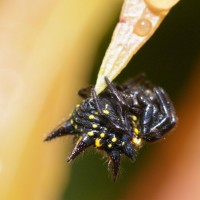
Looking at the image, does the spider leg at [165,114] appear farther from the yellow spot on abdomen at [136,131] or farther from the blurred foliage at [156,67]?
the blurred foliage at [156,67]

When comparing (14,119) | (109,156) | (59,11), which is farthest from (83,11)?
(109,156)

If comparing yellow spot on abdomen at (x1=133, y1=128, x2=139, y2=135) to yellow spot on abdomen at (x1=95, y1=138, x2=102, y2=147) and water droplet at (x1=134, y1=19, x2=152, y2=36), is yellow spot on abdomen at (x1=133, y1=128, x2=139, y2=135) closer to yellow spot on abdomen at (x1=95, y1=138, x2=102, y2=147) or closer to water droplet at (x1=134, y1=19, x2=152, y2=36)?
yellow spot on abdomen at (x1=95, y1=138, x2=102, y2=147)

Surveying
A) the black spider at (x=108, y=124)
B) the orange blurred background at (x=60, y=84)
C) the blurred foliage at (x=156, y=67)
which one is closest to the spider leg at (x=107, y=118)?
the black spider at (x=108, y=124)

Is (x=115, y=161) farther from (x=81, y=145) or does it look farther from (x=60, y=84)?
(x=60, y=84)

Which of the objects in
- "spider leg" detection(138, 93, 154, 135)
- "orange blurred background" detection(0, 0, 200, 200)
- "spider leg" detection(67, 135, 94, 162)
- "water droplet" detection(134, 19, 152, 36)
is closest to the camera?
"water droplet" detection(134, 19, 152, 36)

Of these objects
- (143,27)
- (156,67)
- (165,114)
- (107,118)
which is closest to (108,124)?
(107,118)

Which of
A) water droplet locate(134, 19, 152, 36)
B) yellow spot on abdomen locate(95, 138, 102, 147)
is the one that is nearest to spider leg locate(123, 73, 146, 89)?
yellow spot on abdomen locate(95, 138, 102, 147)
